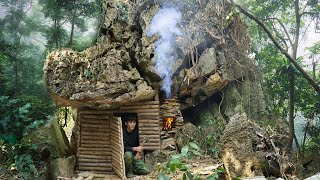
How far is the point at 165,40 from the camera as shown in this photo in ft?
37.1

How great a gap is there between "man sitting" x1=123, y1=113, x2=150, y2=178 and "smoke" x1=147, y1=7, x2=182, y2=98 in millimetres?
2034

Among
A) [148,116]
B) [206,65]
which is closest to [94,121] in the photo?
[148,116]

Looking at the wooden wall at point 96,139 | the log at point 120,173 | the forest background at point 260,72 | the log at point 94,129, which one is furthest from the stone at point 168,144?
the forest background at point 260,72

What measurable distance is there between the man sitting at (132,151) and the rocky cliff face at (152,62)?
3.49ft

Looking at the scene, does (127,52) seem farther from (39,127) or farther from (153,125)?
(39,127)

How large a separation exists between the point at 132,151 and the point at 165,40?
438cm

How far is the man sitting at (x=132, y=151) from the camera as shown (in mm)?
9299

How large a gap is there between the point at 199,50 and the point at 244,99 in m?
2.81

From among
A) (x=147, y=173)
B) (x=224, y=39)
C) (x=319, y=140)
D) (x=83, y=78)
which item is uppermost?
(x=224, y=39)

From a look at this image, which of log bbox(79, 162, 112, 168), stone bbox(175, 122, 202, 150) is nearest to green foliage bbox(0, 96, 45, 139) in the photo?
log bbox(79, 162, 112, 168)

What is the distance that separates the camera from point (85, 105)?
9.73m

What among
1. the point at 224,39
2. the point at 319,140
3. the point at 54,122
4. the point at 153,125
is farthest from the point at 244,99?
the point at 54,122

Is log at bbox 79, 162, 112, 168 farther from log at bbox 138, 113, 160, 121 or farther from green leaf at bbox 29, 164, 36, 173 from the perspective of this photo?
log at bbox 138, 113, 160, 121

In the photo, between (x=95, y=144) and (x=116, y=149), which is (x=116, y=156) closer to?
(x=116, y=149)
